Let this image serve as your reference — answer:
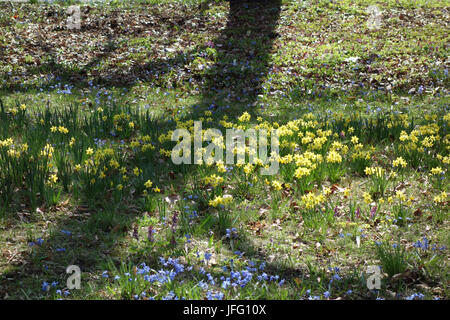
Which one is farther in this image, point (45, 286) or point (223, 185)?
point (223, 185)

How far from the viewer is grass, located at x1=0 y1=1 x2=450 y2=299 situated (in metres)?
2.77

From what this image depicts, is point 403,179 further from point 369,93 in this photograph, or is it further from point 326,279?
point 369,93

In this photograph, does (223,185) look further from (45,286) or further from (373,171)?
(45,286)

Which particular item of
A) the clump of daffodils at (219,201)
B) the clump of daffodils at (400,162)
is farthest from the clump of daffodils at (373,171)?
the clump of daffodils at (219,201)

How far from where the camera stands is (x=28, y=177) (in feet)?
11.2

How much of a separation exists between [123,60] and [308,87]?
3.65 meters

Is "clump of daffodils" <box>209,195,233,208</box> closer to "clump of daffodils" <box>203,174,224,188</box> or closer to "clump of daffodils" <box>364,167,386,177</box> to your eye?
"clump of daffodils" <box>203,174,224,188</box>

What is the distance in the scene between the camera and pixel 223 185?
3.97 meters

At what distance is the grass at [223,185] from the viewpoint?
277cm

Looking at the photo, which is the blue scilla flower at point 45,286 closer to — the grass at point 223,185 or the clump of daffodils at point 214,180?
the grass at point 223,185

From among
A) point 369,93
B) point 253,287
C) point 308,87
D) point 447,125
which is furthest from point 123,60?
point 253,287

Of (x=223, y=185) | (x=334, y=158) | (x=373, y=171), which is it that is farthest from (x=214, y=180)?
(x=373, y=171)

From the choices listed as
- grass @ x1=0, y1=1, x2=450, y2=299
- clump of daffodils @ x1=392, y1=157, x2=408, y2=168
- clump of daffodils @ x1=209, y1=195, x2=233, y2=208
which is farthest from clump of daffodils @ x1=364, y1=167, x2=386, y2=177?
clump of daffodils @ x1=209, y1=195, x2=233, y2=208

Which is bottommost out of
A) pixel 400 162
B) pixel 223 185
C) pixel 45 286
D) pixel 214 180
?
pixel 45 286
